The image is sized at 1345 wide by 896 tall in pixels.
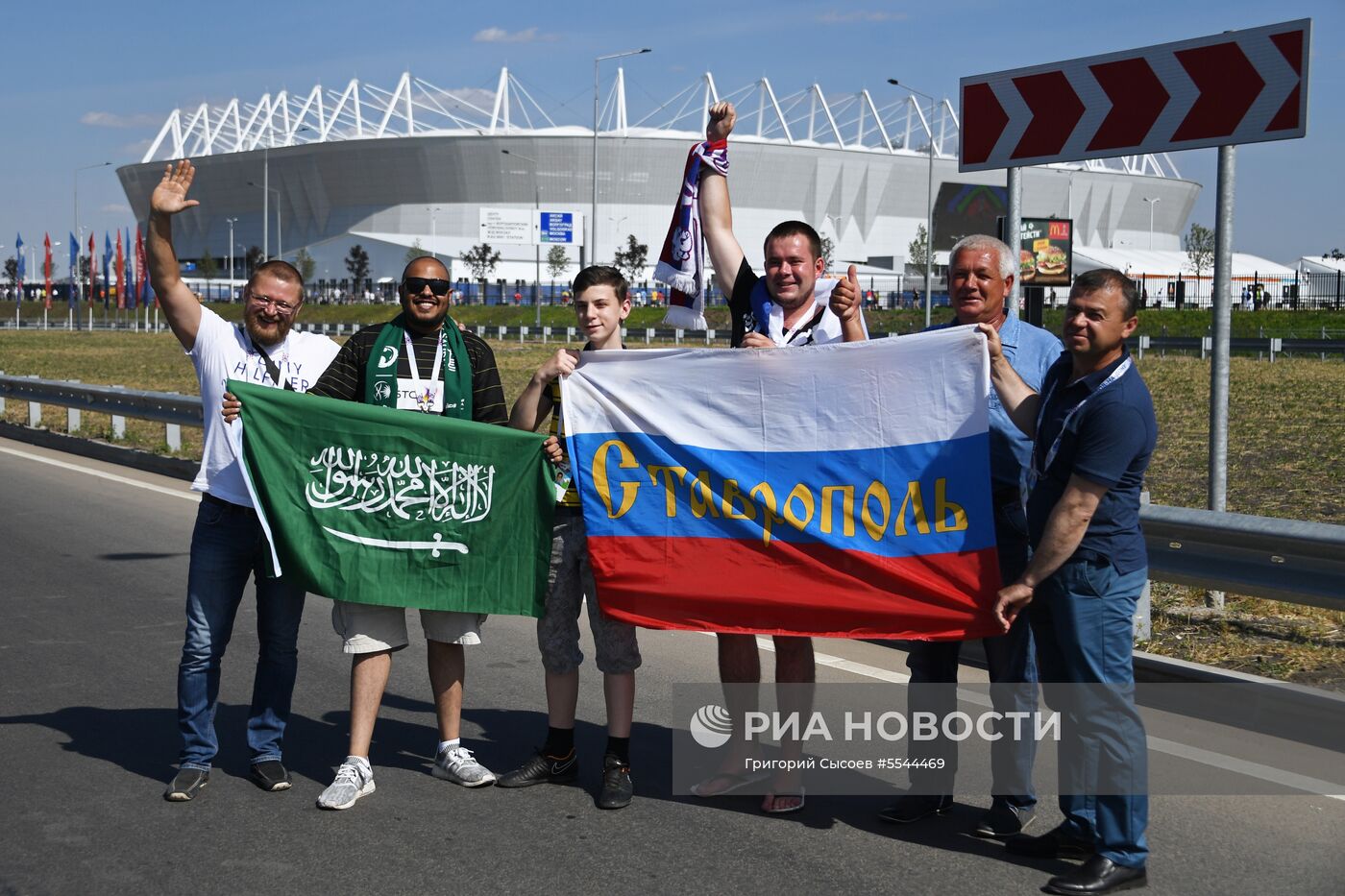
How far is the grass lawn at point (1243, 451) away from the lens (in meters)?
7.48

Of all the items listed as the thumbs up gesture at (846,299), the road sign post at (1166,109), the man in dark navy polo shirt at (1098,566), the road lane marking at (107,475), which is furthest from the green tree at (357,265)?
the man in dark navy polo shirt at (1098,566)

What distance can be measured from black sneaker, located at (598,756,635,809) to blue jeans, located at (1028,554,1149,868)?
5.36 feet

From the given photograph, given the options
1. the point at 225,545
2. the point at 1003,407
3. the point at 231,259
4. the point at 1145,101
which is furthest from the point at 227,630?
the point at 231,259

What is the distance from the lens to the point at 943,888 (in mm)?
4570

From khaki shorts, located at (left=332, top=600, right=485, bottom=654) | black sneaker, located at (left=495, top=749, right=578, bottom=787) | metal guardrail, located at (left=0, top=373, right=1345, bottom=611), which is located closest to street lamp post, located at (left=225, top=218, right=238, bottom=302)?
metal guardrail, located at (left=0, top=373, right=1345, bottom=611)

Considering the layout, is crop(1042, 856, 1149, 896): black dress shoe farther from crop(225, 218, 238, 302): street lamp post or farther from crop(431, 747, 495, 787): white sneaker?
crop(225, 218, 238, 302): street lamp post

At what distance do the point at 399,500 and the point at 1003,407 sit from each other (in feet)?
7.77

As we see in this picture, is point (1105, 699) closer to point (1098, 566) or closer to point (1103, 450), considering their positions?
point (1098, 566)

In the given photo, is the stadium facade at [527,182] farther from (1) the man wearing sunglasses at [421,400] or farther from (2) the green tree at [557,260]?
(1) the man wearing sunglasses at [421,400]

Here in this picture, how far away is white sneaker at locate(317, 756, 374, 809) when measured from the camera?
17.4ft

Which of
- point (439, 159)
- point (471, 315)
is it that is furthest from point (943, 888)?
point (439, 159)

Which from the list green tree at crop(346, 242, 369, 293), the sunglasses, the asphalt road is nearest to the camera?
the asphalt road

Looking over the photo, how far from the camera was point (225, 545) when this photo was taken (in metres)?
5.57

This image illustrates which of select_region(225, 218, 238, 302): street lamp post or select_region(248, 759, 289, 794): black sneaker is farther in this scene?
select_region(225, 218, 238, 302): street lamp post
